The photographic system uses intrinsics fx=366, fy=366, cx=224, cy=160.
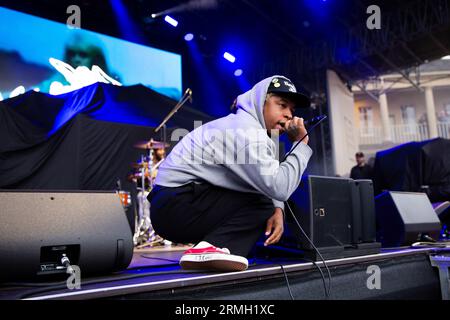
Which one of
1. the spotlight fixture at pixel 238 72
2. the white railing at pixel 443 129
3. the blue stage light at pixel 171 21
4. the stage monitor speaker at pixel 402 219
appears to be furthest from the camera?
the white railing at pixel 443 129

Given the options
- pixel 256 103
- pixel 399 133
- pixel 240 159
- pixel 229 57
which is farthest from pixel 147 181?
pixel 399 133

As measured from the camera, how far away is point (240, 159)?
4.75 ft

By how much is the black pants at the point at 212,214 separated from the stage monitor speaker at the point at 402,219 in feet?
4.14

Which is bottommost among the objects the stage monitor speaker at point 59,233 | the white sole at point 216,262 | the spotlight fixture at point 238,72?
the white sole at point 216,262

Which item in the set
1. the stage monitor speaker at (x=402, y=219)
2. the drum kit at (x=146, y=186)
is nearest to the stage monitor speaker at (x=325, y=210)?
the stage monitor speaker at (x=402, y=219)

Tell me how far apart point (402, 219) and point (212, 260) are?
165cm

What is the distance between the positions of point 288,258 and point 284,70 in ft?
22.0

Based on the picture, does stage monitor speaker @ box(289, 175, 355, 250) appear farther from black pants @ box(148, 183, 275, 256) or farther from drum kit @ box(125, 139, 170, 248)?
drum kit @ box(125, 139, 170, 248)

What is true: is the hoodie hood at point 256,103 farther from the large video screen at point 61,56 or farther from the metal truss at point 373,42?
the metal truss at point 373,42

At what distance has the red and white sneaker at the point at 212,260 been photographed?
4.26ft

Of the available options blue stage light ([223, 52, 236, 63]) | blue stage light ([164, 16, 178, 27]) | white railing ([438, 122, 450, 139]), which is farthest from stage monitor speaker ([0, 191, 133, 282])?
white railing ([438, 122, 450, 139])

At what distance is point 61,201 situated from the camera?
1282 millimetres

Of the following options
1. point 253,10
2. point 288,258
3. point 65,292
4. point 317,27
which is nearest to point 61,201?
point 65,292
